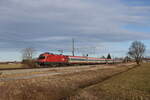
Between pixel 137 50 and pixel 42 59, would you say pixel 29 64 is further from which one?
pixel 137 50

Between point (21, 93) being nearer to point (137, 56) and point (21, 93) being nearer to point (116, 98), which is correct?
point (116, 98)

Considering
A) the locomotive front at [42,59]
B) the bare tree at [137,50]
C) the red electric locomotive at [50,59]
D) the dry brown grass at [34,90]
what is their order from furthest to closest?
the bare tree at [137,50] < the red electric locomotive at [50,59] < the locomotive front at [42,59] < the dry brown grass at [34,90]

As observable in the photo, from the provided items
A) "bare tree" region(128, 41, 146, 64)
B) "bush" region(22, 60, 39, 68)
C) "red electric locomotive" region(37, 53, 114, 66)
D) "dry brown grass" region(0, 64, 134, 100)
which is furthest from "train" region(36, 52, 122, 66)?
"bare tree" region(128, 41, 146, 64)

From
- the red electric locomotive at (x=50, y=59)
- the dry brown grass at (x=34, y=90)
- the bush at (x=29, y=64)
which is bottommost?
the dry brown grass at (x=34, y=90)

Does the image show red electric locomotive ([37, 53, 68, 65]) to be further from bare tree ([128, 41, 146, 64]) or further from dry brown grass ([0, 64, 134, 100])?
bare tree ([128, 41, 146, 64])

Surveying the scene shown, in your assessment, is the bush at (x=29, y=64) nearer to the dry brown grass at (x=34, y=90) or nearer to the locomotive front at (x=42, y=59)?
the locomotive front at (x=42, y=59)

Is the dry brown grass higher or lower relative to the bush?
lower

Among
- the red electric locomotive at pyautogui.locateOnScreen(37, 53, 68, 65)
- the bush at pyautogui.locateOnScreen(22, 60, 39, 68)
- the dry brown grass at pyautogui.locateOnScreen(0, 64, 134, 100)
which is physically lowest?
the dry brown grass at pyautogui.locateOnScreen(0, 64, 134, 100)

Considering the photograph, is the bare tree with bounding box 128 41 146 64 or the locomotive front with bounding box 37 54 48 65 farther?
the bare tree with bounding box 128 41 146 64

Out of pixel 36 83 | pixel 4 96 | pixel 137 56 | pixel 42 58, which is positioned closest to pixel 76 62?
pixel 42 58

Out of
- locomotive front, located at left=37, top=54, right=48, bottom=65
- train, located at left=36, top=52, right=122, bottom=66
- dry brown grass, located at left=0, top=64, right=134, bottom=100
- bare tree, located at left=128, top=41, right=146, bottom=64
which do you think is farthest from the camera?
bare tree, located at left=128, top=41, right=146, bottom=64

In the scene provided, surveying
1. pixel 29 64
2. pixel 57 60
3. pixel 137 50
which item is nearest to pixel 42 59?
pixel 57 60

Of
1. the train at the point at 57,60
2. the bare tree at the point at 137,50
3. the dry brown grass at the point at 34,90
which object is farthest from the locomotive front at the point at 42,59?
the bare tree at the point at 137,50

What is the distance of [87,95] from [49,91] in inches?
177
